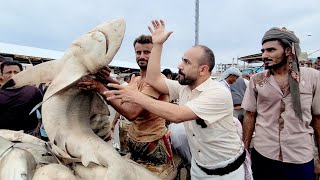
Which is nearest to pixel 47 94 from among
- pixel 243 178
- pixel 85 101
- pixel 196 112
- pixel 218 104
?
pixel 85 101

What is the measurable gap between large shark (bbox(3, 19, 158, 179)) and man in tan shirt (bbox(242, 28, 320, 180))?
1.30 metres

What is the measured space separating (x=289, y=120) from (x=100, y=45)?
1.72 metres

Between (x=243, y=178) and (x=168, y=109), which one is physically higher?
(x=168, y=109)

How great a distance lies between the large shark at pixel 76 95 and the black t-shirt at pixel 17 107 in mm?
1556

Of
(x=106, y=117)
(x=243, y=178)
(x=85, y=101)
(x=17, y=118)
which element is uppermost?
(x=85, y=101)

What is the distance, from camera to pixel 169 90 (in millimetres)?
2795

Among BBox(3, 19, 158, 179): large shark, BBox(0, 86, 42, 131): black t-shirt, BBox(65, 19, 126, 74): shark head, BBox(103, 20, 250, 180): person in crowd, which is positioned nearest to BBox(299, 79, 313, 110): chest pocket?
BBox(103, 20, 250, 180): person in crowd

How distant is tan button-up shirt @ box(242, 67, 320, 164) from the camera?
2.82 m

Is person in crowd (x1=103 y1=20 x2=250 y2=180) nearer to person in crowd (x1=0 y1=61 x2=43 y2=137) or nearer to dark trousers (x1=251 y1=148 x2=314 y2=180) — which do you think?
dark trousers (x1=251 y1=148 x2=314 y2=180)

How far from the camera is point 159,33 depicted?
2.61 metres

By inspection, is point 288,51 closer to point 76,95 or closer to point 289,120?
point 289,120

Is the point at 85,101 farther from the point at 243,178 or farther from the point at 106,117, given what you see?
the point at 243,178

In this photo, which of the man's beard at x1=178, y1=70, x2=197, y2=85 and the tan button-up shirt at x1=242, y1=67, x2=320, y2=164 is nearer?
the man's beard at x1=178, y1=70, x2=197, y2=85

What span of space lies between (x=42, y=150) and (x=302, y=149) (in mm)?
2080
